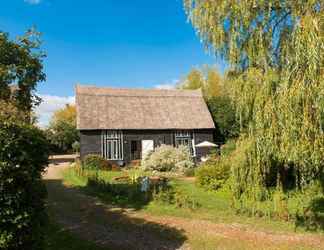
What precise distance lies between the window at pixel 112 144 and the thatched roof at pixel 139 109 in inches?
25.7

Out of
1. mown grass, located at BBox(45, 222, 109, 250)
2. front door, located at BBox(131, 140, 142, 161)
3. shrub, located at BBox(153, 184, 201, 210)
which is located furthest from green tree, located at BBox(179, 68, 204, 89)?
mown grass, located at BBox(45, 222, 109, 250)

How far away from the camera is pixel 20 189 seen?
473 centimetres

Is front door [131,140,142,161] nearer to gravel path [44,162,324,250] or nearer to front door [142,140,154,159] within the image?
front door [142,140,154,159]

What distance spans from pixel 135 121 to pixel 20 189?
2112cm

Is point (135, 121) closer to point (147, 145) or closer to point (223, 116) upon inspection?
point (147, 145)

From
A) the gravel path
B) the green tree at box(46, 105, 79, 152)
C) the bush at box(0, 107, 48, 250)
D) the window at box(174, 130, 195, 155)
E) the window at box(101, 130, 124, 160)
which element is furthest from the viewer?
the green tree at box(46, 105, 79, 152)

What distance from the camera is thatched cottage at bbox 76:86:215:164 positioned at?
2469cm

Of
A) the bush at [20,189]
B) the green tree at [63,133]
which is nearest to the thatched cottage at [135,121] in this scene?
the green tree at [63,133]

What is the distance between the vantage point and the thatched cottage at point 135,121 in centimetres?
2469

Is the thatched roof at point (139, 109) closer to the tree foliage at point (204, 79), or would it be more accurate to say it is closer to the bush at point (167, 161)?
the bush at point (167, 161)

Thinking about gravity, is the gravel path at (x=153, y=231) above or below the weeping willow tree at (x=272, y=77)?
below

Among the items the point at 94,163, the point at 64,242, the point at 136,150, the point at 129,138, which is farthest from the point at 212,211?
the point at 136,150

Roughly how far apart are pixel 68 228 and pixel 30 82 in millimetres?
5398

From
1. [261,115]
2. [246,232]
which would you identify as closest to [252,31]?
[261,115]
